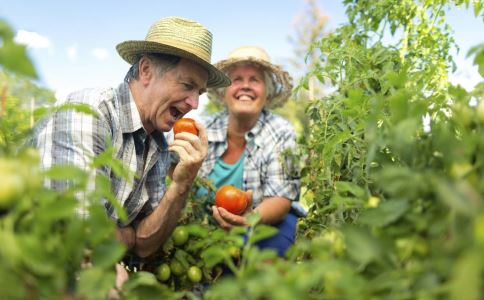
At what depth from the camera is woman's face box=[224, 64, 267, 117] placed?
2.91 metres

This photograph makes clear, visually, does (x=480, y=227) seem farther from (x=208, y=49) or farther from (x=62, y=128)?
(x=208, y=49)

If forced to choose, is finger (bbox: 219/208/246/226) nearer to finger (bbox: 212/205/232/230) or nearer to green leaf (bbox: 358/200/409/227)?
finger (bbox: 212/205/232/230)

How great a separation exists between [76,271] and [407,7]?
238cm

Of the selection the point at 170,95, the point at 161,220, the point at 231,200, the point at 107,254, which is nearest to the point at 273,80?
the point at 231,200

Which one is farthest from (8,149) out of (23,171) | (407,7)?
(407,7)

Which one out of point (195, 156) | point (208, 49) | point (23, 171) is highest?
point (208, 49)

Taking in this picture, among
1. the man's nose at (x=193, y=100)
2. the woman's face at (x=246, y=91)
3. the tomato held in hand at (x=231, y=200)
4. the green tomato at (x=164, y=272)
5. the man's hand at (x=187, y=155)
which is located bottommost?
the green tomato at (x=164, y=272)

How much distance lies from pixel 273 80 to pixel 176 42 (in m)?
1.34

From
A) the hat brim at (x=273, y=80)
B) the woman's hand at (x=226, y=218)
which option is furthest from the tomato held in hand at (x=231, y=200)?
the hat brim at (x=273, y=80)

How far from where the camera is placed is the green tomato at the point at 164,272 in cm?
208

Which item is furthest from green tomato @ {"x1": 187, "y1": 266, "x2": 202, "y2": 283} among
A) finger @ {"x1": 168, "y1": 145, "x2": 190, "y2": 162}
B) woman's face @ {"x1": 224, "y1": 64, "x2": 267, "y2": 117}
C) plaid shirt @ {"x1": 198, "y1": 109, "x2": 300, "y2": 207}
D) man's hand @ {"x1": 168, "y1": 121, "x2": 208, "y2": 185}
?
woman's face @ {"x1": 224, "y1": 64, "x2": 267, "y2": 117}

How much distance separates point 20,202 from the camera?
545mm

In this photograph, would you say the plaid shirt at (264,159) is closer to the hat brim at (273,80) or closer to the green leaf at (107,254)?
the hat brim at (273,80)

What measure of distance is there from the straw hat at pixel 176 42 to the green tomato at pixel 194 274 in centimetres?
89
